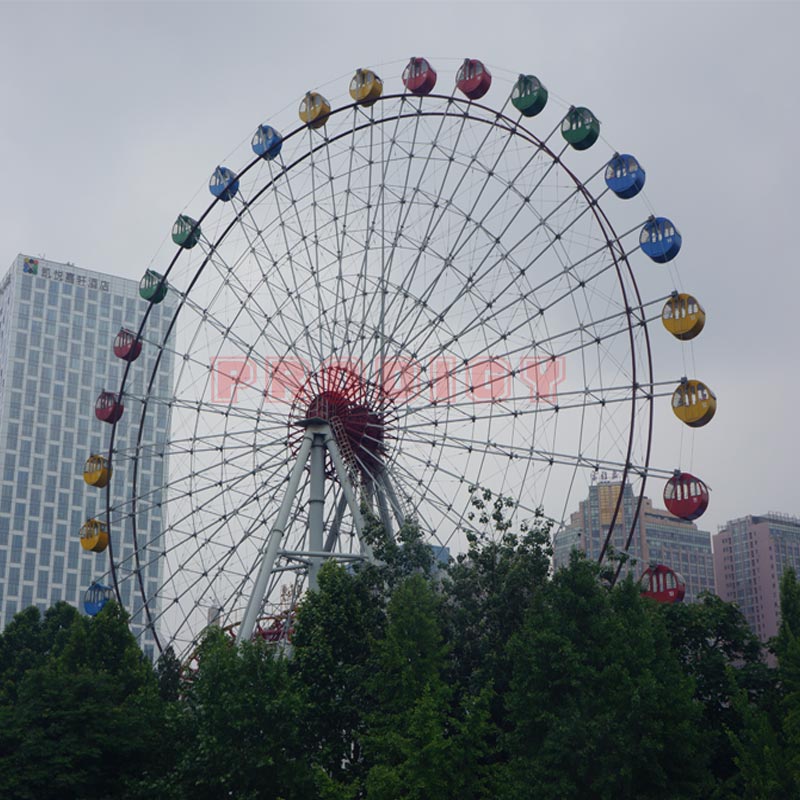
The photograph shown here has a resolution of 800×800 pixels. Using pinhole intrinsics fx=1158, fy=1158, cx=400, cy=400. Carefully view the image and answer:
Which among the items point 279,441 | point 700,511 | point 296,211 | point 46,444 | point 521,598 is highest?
point 46,444

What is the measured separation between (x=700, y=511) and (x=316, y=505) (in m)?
11.9

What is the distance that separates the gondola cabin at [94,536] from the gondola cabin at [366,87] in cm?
1793

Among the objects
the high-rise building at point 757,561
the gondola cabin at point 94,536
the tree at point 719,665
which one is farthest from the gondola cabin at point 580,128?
the high-rise building at point 757,561

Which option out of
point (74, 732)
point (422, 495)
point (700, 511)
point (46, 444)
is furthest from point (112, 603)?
point (46, 444)

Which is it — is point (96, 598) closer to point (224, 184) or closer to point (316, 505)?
point (316, 505)

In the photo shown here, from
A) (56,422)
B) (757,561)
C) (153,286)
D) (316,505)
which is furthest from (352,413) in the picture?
(757,561)

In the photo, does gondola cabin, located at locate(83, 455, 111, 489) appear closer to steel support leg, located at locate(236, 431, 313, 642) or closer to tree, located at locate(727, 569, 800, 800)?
steel support leg, located at locate(236, 431, 313, 642)

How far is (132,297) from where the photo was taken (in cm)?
11669

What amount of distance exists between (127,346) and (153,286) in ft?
7.93

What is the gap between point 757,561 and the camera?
464ft

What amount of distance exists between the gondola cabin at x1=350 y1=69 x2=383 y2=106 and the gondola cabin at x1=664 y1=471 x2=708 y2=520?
1722 cm

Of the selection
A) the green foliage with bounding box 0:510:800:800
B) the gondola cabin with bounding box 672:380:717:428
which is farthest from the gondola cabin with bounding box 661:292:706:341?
the green foliage with bounding box 0:510:800:800

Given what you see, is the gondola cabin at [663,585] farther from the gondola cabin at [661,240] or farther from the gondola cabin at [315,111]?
the gondola cabin at [315,111]

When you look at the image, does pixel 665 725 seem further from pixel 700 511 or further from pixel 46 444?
pixel 46 444
